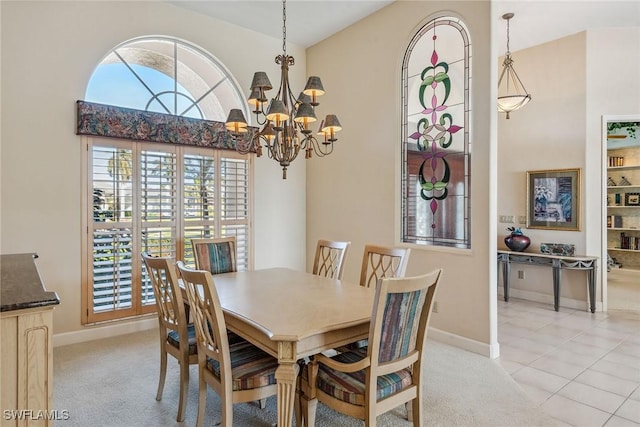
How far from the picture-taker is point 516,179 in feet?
17.6

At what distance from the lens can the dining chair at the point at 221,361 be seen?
173cm

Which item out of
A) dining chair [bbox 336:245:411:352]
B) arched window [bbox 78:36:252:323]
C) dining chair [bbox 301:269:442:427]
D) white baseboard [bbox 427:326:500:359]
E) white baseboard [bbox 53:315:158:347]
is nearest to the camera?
dining chair [bbox 301:269:442:427]

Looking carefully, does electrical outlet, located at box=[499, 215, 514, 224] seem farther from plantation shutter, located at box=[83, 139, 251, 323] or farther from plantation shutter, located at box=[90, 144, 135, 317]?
plantation shutter, located at box=[90, 144, 135, 317]

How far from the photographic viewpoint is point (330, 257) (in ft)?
10.7

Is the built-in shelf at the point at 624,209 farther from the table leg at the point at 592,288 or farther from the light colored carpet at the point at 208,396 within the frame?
the light colored carpet at the point at 208,396

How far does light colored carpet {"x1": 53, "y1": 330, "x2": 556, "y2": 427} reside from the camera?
7.30 feet

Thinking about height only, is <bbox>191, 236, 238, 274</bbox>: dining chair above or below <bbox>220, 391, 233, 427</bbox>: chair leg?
above

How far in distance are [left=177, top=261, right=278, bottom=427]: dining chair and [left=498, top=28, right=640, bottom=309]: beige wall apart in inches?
183

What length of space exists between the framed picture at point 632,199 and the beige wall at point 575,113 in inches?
129

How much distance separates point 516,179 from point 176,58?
497 cm

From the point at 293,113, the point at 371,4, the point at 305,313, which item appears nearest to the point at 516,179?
the point at 371,4

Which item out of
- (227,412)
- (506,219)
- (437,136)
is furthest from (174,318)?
(506,219)

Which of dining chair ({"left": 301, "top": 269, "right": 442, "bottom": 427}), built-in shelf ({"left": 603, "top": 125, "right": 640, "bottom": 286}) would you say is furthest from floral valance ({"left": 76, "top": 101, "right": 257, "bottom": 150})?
built-in shelf ({"left": 603, "top": 125, "right": 640, "bottom": 286})

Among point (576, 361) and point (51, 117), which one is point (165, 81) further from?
point (576, 361)
